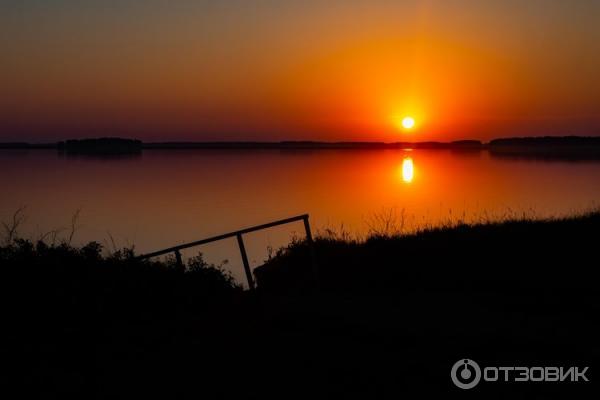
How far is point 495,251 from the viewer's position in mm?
12797

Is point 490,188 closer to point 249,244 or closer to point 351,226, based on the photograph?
point 351,226

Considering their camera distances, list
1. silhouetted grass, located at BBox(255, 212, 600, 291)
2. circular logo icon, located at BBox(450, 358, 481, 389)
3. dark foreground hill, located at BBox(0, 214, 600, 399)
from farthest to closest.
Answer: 1. silhouetted grass, located at BBox(255, 212, 600, 291)
2. dark foreground hill, located at BBox(0, 214, 600, 399)
3. circular logo icon, located at BBox(450, 358, 481, 389)

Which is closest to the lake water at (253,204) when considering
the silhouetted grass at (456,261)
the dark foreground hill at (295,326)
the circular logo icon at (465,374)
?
the silhouetted grass at (456,261)

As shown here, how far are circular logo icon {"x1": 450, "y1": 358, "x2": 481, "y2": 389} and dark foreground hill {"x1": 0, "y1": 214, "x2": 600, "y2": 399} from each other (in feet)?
0.32

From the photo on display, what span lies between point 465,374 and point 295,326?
2461 mm

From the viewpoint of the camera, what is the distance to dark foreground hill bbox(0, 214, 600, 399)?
259 inches

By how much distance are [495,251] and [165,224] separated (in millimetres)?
26448

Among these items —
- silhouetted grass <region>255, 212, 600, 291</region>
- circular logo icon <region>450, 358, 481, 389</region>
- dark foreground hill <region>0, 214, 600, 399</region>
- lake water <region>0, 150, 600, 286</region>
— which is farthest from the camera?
lake water <region>0, 150, 600, 286</region>

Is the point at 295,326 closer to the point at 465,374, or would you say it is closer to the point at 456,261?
the point at 465,374

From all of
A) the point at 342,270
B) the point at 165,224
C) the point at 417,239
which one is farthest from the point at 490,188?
the point at 342,270

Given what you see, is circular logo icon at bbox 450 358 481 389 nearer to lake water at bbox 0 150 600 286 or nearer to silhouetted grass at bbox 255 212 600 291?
silhouetted grass at bbox 255 212 600 291

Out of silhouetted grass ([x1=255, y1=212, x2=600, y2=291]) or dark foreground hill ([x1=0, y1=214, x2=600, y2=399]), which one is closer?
dark foreground hill ([x1=0, y1=214, x2=600, y2=399])

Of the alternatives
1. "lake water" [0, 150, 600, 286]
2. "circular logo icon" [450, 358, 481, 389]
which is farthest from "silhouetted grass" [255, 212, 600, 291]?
"lake water" [0, 150, 600, 286]

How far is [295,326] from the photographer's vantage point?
8273mm
